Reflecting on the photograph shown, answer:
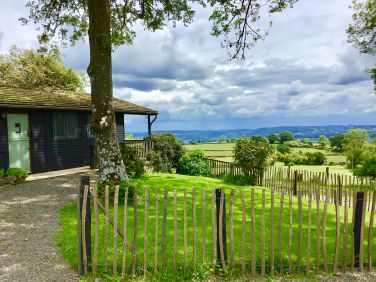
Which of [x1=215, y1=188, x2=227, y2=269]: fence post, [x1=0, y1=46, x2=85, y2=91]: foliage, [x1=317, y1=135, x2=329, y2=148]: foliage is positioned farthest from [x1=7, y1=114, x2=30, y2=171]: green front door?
[x1=317, y1=135, x2=329, y2=148]: foliage

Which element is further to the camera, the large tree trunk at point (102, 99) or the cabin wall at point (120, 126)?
the cabin wall at point (120, 126)

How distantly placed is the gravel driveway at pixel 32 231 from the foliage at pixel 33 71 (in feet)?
76.3

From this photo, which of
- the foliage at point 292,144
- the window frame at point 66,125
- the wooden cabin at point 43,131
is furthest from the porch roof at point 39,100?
the foliage at point 292,144

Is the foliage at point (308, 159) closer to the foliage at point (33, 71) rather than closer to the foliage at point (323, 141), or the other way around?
the foliage at point (323, 141)

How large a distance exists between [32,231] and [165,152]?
1354 cm

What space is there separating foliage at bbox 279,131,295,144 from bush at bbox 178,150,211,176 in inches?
2330

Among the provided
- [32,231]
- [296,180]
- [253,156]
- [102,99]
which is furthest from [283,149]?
[32,231]

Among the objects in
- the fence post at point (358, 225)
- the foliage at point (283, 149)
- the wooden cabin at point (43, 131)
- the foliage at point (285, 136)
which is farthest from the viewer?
the foliage at point (285, 136)

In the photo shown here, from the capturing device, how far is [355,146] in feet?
153

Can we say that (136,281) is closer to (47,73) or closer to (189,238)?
(189,238)

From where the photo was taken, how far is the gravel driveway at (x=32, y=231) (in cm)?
584

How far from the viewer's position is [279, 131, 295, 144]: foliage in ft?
261

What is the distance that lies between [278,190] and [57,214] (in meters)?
12.7

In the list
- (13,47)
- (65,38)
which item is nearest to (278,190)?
(65,38)
